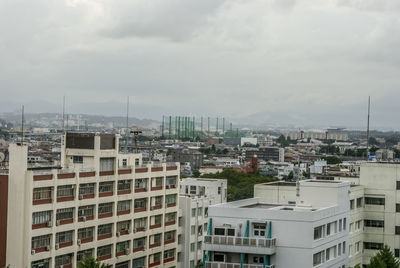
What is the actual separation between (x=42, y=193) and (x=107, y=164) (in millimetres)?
5441

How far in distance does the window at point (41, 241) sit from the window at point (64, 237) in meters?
0.66

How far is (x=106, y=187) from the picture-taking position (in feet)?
122

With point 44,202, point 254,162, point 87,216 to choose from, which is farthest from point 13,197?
point 254,162

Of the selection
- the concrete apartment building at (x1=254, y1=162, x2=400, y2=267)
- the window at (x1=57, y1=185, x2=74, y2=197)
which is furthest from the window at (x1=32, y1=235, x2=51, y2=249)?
the concrete apartment building at (x1=254, y1=162, x2=400, y2=267)

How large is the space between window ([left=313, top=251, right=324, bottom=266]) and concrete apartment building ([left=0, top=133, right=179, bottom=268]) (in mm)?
11054

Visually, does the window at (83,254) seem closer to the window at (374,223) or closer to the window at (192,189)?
the window at (374,223)

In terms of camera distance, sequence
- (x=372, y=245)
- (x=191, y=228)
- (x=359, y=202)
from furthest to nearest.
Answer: (x=191, y=228), (x=372, y=245), (x=359, y=202)

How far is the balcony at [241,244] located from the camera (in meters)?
29.8

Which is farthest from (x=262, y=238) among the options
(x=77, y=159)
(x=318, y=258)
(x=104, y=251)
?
(x=77, y=159)

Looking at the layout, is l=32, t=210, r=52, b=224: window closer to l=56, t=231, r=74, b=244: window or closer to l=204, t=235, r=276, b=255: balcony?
l=56, t=231, r=74, b=244: window

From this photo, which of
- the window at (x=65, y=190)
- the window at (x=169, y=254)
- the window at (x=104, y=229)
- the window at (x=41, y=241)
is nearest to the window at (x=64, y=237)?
the window at (x=41, y=241)

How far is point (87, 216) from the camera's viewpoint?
117ft

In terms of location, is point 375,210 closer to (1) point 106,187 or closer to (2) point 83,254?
(1) point 106,187

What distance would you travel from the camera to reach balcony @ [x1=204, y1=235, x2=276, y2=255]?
2978cm
